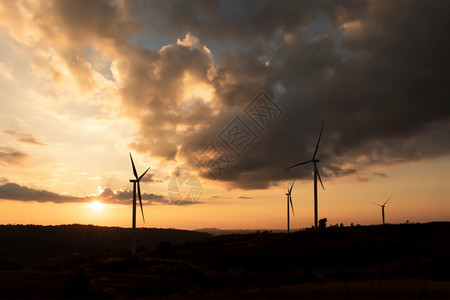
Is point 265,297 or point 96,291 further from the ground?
point 265,297

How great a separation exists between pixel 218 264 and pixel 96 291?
92.3 ft

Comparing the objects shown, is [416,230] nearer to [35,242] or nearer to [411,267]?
[411,267]

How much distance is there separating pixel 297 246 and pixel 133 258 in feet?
94.5

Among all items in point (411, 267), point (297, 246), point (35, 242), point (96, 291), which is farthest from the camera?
point (35, 242)

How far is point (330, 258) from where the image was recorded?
6003cm

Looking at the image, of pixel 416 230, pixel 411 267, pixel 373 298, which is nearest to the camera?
pixel 373 298

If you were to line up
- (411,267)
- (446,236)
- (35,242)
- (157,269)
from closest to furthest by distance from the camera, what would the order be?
(411,267) → (157,269) → (446,236) → (35,242)

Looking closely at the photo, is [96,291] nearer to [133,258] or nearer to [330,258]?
[133,258]

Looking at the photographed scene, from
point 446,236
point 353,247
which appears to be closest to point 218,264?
point 353,247

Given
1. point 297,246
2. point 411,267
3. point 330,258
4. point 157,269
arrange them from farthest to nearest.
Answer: point 297,246
point 330,258
point 157,269
point 411,267

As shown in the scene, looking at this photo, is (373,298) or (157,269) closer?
(373,298)

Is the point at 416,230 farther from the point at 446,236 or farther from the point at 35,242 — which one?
the point at 35,242

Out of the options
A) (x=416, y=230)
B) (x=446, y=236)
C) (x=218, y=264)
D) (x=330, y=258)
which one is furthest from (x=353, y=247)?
(x=416, y=230)

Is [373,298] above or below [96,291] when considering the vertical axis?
above
